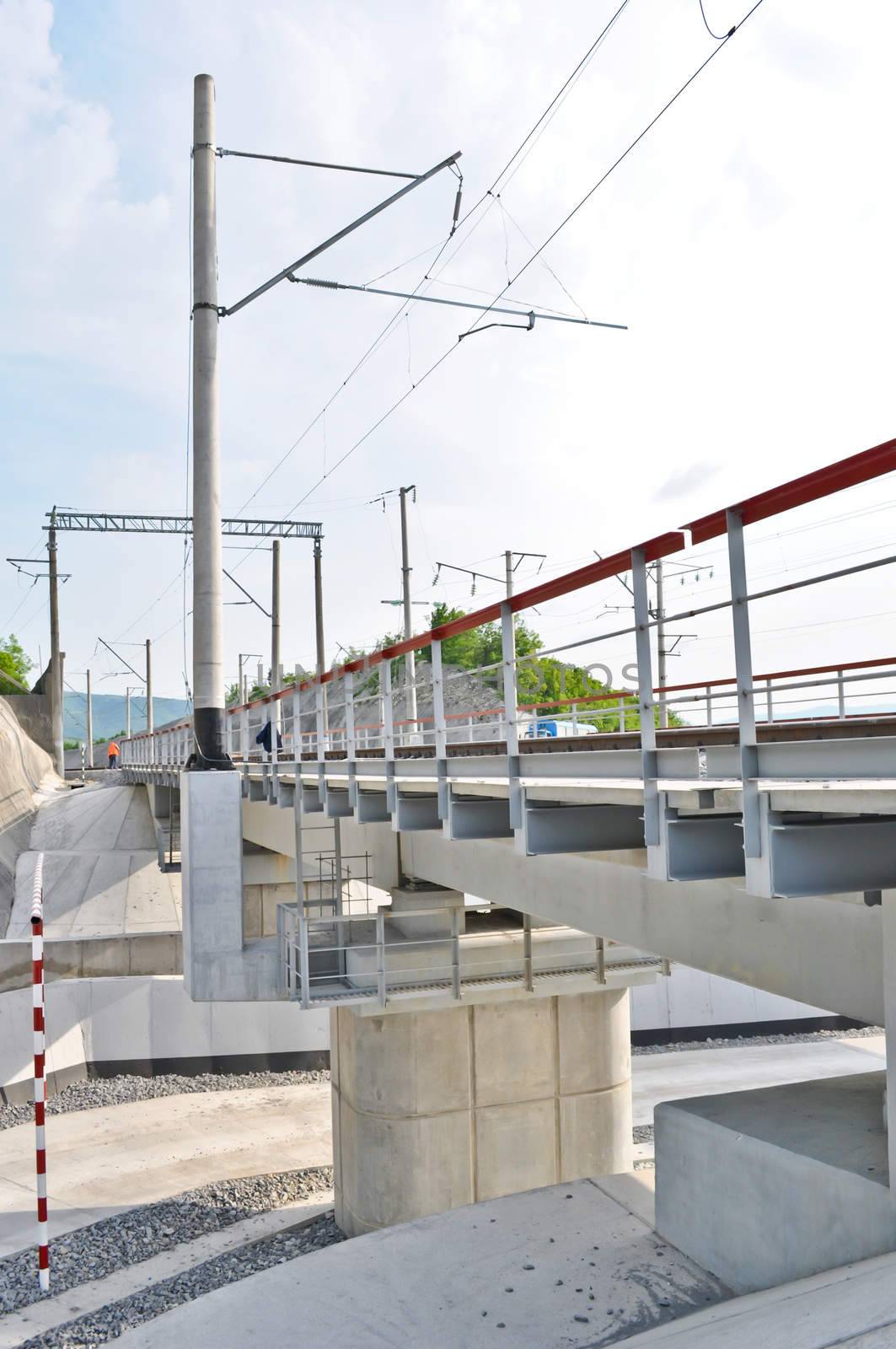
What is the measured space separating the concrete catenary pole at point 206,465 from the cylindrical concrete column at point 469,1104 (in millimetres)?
5373

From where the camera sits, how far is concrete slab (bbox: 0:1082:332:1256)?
1691cm

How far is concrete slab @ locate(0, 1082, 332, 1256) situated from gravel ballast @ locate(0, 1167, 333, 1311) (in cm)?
35

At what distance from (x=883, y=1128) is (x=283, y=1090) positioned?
18271 millimetres

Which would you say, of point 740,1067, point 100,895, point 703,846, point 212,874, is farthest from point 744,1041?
point 703,846

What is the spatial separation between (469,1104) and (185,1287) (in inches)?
167

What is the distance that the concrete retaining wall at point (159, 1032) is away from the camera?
23.2 m

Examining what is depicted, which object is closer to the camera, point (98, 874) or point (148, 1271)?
point (148, 1271)

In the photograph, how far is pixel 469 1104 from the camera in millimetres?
15469

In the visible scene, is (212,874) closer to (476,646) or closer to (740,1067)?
(740,1067)

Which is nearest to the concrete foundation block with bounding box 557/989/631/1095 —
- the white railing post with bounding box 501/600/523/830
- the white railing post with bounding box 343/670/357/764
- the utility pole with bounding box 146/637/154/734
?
the white railing post with bounding box 343/670/357/764

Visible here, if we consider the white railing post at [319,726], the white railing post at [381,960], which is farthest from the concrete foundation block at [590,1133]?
the white railing post at [319,726]

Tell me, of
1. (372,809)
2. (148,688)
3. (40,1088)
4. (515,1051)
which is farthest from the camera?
(148,688)

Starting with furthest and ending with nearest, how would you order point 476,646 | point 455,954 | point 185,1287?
point 476,646
point 185,1287
point 455,954

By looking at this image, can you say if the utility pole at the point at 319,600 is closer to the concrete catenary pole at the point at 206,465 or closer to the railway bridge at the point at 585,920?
the railway bridge at the point at 585,920
